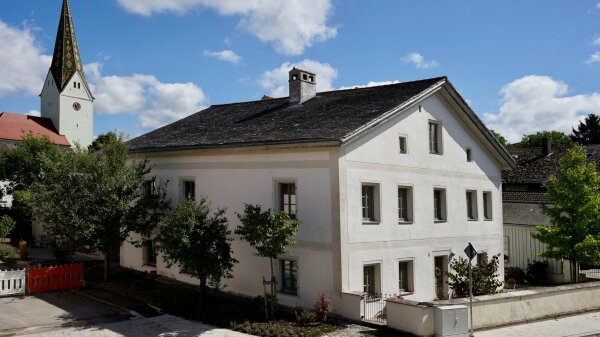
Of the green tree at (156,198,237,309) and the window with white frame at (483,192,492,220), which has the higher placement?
the window with white frame at (483,192,492,220)

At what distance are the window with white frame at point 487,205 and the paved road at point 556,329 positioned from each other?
6.94 m

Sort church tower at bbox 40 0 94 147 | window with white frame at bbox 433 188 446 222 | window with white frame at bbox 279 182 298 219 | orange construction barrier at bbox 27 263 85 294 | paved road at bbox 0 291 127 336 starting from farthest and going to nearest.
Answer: church tower at bbox 40 0 94 147
window with white frame at bbox 433 188 446 222
orange construction barrier at bbox 27 263 85 294
window with white frame at bbox 279 182 298 219
paved road at bbox 0 291 127 336

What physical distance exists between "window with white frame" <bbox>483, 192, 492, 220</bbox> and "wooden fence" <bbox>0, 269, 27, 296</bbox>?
20191 millimetres

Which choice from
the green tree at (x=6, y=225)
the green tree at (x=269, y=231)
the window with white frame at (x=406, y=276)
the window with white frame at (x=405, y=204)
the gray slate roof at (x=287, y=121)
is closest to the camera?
the green tree at (x=269, y=231)

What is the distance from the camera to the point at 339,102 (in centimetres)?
2111

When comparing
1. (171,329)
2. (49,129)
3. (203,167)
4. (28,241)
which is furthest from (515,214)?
(49,129)

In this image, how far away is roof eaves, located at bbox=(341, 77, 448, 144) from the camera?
16.3 metres

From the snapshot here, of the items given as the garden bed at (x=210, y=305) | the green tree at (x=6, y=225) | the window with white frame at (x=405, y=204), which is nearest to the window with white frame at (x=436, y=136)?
the window with white frame at (x=405, y=204)

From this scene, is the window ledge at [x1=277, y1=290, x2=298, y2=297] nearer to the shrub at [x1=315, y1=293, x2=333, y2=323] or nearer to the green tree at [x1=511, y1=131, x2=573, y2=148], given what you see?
the shrub at [x1=315, y1=293, x2=333, y2=323]

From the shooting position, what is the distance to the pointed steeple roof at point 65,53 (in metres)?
74.6

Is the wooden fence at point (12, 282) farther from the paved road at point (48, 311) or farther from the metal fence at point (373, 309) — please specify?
the metal fence at point (373, 309)

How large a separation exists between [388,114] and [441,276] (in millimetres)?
7537

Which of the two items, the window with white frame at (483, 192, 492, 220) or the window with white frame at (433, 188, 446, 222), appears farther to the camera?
the window with white frame at (483, 192, 492, 220)

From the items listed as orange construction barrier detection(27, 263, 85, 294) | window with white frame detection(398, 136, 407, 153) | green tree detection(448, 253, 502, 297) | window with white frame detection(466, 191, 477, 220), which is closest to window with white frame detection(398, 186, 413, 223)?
window with white frame detection(398, 136, 407, 153)
